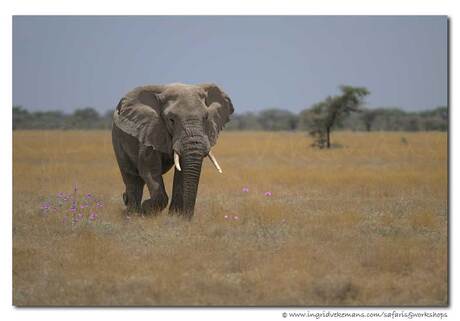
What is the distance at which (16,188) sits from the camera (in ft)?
49.1

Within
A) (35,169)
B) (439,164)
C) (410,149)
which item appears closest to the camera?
(35,169)

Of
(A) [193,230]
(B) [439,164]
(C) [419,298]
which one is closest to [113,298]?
(A) [193,230]

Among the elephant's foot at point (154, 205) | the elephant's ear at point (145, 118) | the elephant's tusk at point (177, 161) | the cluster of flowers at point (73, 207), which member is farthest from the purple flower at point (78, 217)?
the elephant's tusk at point (177, 161)

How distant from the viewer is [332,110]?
36812 mm

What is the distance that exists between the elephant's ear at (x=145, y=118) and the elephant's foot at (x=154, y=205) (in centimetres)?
95

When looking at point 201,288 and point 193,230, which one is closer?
point 201,288

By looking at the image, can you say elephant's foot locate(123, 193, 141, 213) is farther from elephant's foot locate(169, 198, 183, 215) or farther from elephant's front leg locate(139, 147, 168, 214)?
elephant's foot locate(169, 198, 183, 215)

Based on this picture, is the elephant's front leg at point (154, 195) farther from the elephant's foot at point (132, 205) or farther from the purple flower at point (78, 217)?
the purple flower at point (78, 217)

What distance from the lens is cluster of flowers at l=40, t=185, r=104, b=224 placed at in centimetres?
1130

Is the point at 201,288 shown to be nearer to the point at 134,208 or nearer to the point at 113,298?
the point at 113,298

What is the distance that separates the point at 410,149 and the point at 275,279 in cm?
2047

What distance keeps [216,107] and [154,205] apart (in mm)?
2047

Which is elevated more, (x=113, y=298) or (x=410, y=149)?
(x=410, y=149)

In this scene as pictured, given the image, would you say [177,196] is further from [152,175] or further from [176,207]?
[152,175]
